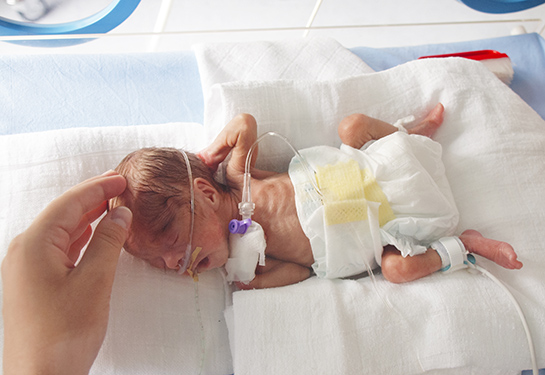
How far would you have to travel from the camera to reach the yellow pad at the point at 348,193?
127cm

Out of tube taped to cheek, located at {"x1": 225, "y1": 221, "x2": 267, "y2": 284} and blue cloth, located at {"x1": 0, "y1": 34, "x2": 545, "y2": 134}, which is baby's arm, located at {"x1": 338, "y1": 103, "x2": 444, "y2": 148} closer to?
tube taped to cheek, located at {"x1": 225, "y1": 221, "x2": 267, "y2": 284}

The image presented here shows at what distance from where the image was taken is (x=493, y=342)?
44.6 inches

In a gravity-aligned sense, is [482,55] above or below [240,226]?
above

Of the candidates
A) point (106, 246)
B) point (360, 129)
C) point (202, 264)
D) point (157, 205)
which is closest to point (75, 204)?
point (106, 246)

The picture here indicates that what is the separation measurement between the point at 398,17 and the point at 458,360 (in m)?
2.28

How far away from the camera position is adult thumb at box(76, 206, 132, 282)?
846 millimetres

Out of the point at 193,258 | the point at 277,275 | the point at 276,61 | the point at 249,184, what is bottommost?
the point at 277,275

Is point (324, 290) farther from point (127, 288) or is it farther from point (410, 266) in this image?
point (127, 288)

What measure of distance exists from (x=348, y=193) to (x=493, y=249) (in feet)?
1.37

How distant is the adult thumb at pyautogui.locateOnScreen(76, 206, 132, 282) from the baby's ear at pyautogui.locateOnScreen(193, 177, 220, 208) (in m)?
0.30

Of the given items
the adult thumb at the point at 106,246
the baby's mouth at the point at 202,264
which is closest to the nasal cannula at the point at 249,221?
the baby's mouth at the point at 202,264

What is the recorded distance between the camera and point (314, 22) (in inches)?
111

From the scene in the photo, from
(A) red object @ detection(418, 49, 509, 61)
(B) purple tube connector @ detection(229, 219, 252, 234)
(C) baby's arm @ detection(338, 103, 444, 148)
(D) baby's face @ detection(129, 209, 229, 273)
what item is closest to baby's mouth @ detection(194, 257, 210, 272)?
(D) baby's face @ detection(129, 209, 229, 273)

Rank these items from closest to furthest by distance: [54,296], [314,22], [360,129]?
[54,296]
[360,129]
[314,22]
